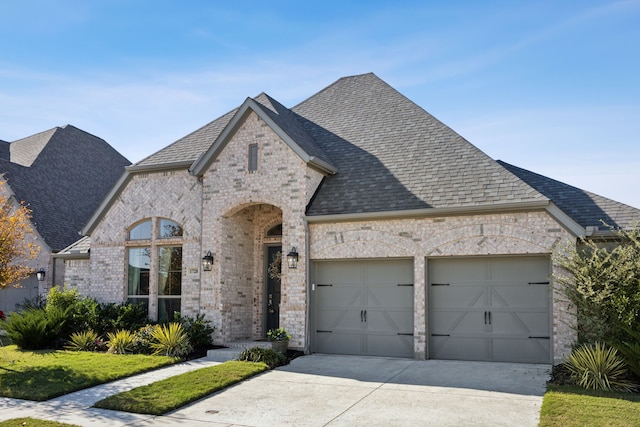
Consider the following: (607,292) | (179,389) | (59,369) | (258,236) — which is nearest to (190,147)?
(258,236)

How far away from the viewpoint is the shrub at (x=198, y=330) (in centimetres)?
1556

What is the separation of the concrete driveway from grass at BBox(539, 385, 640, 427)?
26 centimetres

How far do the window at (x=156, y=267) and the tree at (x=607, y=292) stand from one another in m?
10.6

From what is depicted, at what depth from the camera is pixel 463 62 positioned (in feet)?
41.7

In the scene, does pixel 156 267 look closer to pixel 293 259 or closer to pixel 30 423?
pixel 293 259

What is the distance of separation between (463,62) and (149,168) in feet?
→ 32.7

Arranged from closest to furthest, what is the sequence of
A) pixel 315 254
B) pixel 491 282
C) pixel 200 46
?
1. pixel 200 46
2. pixel 491 282
3. pixel 315 254

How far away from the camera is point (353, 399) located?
10641 millimetres

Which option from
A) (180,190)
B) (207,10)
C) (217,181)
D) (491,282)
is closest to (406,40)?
(207,10)

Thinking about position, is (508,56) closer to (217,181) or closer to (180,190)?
(217,181)

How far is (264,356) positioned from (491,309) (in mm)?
5380

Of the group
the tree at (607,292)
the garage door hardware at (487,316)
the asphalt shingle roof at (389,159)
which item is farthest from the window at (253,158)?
the tree at (607,292)

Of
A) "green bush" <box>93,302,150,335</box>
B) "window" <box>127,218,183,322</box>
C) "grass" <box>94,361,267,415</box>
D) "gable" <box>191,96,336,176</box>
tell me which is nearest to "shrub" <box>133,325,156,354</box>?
"green bush" <box>93,302,150,335</box>

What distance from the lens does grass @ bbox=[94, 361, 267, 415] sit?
10.2 m
